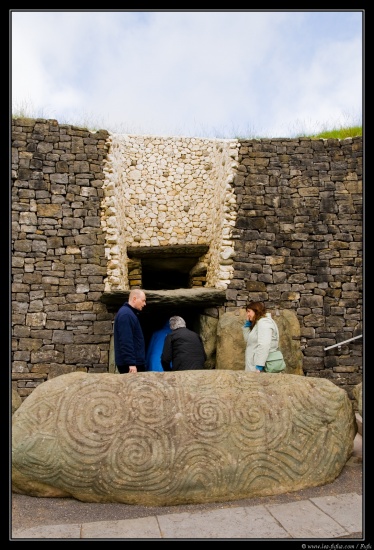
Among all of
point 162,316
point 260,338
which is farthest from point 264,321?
point 162,316

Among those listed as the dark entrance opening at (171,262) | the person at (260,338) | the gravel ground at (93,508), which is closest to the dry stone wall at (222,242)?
the dark entrance opening at (171,262)

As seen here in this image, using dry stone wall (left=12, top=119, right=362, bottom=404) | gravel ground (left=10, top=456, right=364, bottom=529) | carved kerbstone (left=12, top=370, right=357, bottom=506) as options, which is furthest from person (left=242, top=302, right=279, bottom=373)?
dry stone wall (left=12, top=119, right=362, bottom=404)

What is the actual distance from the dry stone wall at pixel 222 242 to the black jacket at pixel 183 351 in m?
2.04

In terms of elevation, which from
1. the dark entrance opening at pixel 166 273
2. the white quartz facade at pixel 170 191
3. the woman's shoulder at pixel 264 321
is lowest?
the woman's shoulder at pixel 264 321

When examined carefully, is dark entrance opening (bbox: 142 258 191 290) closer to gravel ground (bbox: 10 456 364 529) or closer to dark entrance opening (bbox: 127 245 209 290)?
dark entrance opening (bbox: 127 245 209 290)

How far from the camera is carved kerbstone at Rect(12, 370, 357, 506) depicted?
153 inches

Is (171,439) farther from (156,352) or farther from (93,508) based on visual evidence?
(156,352)

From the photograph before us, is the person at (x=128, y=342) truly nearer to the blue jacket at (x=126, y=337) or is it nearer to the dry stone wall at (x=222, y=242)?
the blue jacket at (x=126, y=337)

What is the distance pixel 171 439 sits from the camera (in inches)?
156

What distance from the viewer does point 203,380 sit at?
434 cm

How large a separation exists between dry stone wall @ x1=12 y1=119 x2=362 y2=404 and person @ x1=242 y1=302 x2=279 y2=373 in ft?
6.53

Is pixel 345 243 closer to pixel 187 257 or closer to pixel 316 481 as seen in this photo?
pixel 187 257

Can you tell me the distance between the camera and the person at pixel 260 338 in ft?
16.6

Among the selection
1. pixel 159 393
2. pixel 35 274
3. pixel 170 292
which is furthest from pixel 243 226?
pixel 159 393
